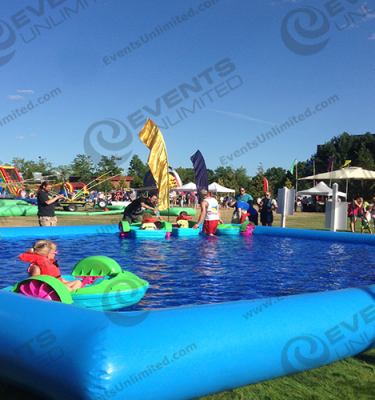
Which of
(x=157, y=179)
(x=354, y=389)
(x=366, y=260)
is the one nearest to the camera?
(x=354, y=389)

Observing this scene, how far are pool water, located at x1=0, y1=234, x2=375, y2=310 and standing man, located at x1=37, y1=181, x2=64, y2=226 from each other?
0.67m

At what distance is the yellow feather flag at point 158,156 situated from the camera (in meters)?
15.9

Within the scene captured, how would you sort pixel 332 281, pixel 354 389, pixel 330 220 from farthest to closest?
pixel 330 220
pixel 332 281
pixel 354 389

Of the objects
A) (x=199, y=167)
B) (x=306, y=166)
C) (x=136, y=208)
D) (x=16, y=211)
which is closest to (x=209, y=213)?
(x=136, y=208)

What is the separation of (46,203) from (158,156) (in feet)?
24.8

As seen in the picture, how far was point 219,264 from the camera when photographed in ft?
24.2

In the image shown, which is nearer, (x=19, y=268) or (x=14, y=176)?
(x=19, y=268)

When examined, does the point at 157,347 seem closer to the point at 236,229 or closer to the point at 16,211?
the point at 236,229

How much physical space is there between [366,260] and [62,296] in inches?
264

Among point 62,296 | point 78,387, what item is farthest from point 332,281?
point 78,387

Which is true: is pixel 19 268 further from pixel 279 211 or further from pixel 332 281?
pixel 279 211

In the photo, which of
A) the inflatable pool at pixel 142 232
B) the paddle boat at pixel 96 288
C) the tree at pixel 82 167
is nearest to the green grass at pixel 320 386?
the paddle boat at pixel 96 288

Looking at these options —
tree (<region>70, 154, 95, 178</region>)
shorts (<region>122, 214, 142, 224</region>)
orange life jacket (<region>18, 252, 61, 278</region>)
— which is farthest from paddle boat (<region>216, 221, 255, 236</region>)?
tree (<region>70, 154, 95, 178</region>)

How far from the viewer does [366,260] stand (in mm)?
8242
